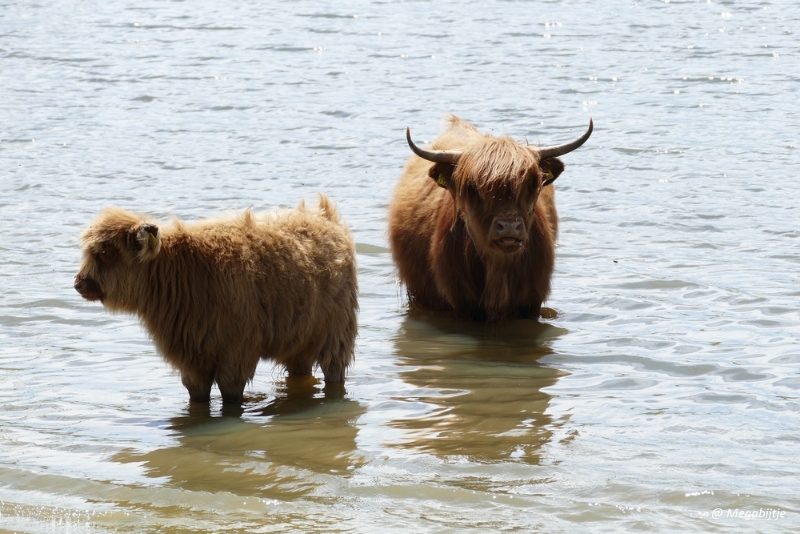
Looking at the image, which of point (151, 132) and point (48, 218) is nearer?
point (48, 218)

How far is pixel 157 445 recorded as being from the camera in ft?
19.1

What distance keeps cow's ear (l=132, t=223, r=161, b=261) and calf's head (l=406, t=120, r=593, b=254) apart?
→ 93.7 inches

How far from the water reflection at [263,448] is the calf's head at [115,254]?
0.79m

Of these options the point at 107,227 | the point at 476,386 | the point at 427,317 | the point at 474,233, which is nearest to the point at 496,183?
the point at 474,233

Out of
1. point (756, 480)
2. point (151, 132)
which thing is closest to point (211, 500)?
point (756, 480)

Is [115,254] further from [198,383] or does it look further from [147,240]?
[198,383]

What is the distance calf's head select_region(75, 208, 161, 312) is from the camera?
595 centimetres

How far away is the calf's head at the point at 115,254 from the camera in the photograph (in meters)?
5.95

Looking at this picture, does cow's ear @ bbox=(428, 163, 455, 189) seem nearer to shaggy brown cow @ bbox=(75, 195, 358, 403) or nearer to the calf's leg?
shaggy brown cow @ bbox=(75, 195, 358, 403)

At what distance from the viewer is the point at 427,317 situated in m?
8.66

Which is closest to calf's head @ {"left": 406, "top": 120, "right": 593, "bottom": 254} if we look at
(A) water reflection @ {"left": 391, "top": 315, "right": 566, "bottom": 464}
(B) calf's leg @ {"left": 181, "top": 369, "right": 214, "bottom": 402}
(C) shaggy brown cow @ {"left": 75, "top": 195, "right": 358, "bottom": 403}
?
(A) water reflection @ {"left": 391, "top": 315, "right": 566, "bottom": 464}

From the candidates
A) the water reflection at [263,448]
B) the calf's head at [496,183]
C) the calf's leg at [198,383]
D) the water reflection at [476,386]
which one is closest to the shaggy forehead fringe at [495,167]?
the calf's head at [496,183]

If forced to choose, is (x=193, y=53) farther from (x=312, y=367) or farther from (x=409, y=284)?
(x=312, y=367)

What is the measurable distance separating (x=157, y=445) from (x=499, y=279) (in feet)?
10.3
